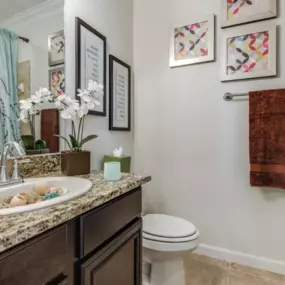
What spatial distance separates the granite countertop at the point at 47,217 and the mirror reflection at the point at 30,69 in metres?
0.52

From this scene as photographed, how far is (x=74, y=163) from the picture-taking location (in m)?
1.16

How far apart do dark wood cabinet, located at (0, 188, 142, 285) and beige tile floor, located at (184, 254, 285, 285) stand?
0.64 metres

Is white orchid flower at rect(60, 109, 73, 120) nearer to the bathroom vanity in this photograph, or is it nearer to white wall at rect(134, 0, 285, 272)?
the bathroom vanity

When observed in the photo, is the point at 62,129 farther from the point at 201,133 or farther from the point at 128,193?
the point at 201,133

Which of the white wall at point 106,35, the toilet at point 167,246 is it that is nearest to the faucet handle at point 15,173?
the white wall at point 106,35

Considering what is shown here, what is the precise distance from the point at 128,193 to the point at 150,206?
1.07m

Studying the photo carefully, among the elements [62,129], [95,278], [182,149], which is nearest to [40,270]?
[95,278]

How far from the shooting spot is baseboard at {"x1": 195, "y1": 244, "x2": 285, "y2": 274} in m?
1.59

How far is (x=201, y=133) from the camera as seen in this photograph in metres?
1.79

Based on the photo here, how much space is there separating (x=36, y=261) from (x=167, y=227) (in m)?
0.96

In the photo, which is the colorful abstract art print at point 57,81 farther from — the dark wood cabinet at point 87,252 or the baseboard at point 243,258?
Answer: the baseboard at point 243,258

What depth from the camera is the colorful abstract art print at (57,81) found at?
4.22 feet

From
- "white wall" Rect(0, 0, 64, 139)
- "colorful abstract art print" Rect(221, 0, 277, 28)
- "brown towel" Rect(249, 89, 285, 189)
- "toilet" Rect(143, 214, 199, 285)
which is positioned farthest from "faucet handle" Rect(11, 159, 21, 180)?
"colorful abstract art print" Rect(221, 0, 277, 28)

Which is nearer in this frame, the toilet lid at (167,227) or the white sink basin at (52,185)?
the white sink basin at (52,185)
